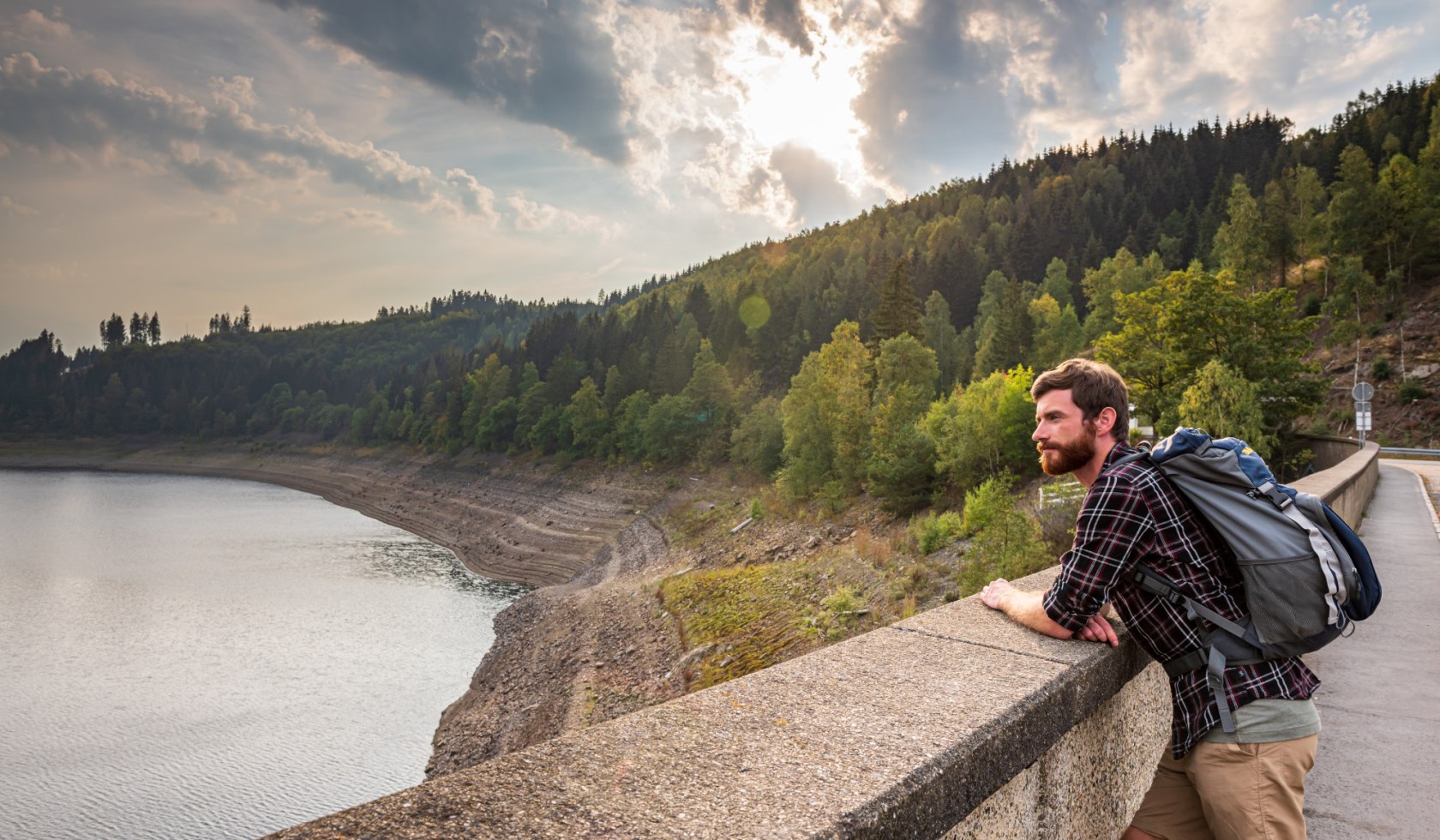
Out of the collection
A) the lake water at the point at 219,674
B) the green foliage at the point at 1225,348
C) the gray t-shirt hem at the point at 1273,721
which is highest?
the green foliage at the point at 1225,348

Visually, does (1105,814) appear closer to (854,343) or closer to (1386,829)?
(1386,829)

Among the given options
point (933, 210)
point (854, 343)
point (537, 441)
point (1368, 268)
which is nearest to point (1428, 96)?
point (1368, 268)

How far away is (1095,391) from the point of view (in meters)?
3.02

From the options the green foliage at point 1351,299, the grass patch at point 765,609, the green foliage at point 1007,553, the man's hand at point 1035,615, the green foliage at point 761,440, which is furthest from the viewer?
the green foliage at point 761,440

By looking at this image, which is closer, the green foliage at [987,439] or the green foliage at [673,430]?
the green foliage at [987,439]

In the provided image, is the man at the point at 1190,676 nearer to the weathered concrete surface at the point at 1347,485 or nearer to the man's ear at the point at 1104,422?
the man's ear at the point at 1104,422

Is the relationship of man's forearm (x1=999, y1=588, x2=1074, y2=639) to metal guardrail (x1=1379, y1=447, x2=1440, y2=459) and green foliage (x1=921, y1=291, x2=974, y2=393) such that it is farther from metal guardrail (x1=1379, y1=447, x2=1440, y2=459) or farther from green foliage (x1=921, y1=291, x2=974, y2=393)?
green foliage (x1=921, y1=291, x2=974, y2=393)

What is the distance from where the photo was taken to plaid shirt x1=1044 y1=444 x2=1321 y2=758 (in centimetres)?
250

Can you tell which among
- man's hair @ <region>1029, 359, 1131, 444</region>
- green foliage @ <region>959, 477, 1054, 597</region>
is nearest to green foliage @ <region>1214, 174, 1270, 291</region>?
green foliage @ <region>959, 477, 1054, 597</region>

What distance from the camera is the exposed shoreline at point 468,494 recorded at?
6128 centimetres

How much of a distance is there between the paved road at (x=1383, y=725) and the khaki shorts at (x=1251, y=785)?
5.98ft

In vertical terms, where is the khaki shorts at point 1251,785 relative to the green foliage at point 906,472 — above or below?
above

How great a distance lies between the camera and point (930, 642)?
3156 millimetres

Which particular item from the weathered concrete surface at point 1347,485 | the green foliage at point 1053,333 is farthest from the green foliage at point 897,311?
the weathered concrete surface at point 1347,485
